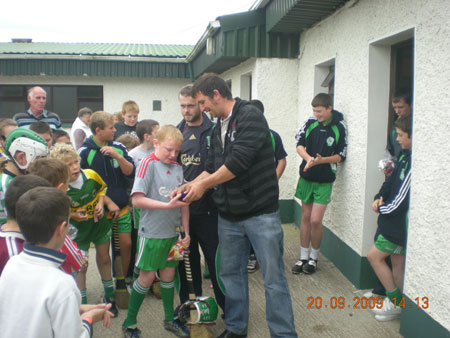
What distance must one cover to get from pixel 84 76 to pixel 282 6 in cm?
937

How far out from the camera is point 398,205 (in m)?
3.43

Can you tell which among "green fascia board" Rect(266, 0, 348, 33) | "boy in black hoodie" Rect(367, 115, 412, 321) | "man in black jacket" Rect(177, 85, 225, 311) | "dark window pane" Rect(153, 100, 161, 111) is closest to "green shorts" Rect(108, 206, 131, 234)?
"man in black jacket" Rect(177, 85, 225, 311)

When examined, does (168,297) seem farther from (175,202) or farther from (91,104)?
(91,104)

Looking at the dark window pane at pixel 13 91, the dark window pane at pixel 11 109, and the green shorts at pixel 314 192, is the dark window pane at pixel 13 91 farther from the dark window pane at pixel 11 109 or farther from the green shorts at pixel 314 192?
the green shorts at pixel 314 192

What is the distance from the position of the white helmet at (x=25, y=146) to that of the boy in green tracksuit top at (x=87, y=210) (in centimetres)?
25

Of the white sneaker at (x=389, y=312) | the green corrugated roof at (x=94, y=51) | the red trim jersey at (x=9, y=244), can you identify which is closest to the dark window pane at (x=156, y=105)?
the green corrugated roof at (x=94, y=51)

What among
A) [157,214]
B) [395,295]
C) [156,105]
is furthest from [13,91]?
[395,295]

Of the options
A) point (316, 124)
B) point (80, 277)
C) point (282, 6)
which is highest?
point (282, 6)

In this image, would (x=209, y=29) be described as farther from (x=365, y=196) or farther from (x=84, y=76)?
(x=84, y=76)

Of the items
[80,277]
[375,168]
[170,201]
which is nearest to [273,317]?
[170,201]

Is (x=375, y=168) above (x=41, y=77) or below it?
below

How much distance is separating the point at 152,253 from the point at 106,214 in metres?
0.74

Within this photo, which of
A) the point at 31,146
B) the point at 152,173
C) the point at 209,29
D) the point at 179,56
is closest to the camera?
the point at 31,146

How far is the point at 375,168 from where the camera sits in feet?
13.9
